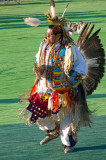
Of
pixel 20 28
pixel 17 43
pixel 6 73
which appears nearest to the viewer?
pixel 6 73

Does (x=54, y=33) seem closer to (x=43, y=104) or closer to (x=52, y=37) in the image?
(x=52, y=37)

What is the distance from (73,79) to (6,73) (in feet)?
20.0

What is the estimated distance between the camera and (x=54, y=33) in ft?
17.0

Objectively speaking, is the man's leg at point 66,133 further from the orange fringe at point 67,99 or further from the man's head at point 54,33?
the man's head at point 54,33

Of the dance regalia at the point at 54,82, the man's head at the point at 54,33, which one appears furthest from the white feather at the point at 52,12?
the dance regalia at the point at 54,82

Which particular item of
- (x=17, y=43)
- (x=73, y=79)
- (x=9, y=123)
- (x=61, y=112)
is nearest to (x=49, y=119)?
(x=61, y=112)

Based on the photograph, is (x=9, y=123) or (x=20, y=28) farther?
(x=20, y=28)

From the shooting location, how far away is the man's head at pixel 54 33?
16.9 feet

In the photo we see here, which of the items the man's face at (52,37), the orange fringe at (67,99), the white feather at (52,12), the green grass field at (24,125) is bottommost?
the green grass field at (24,125)

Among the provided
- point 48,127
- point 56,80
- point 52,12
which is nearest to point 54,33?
point 52,12

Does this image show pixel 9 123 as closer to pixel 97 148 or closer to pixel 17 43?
pixel 97 148

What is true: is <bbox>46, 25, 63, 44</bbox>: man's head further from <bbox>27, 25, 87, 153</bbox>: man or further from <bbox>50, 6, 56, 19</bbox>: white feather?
<bbox>50, 6, 56, 19</bbox>: white feather

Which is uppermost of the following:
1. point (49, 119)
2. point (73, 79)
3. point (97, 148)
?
point (73, 79)

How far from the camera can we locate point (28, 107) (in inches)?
212
